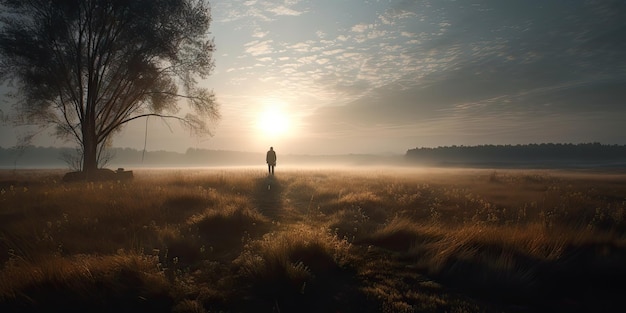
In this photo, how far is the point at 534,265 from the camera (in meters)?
4.73

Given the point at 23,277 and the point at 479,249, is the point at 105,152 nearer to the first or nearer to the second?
the point at 23,277

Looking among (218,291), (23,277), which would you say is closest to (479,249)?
(218,291)

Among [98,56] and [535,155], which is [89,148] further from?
[535,155]

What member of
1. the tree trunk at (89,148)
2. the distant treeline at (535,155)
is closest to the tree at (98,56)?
the tree trunk at (89,148)

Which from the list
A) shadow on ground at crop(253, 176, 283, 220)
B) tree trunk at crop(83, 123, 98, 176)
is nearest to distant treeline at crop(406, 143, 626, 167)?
shadow on ground at crop(253, 176, 283, 220)

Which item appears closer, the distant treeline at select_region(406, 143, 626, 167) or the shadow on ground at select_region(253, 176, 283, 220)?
the shadow on ground at select_region(253, 176, 283, 220)

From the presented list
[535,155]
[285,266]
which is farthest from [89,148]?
[535,155]

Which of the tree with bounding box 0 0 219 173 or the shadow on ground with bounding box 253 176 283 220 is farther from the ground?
the tree with bounding box 0 0 219 173

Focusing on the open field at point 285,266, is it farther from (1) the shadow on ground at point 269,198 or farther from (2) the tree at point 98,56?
(2) the tree at point 98,56

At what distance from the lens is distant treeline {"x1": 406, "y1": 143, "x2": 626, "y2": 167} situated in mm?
88438

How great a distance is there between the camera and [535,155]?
320 ft

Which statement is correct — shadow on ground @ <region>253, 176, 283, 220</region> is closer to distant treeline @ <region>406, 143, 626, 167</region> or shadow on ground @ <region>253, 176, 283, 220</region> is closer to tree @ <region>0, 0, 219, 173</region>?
tree @ <region>0, 0, 219, 173</region>

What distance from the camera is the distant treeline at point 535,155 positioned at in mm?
88438

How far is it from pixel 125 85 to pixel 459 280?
20.6 m
